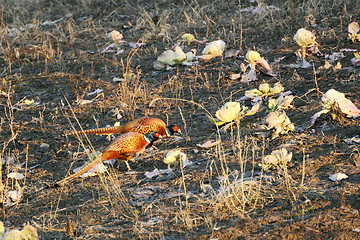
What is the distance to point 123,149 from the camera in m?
3.68

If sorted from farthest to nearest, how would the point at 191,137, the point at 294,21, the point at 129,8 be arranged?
the point at 129,8, the point at 294,21, the point at 191,137

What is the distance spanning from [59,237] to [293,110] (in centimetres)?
203

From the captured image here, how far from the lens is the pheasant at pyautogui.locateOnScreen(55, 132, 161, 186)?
11.9 feet

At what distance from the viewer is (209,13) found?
704 cm

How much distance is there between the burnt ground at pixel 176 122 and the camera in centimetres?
297

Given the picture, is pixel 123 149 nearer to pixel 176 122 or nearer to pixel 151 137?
pixel 151 137

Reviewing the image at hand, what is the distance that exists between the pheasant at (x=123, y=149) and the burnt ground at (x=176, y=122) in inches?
4.4

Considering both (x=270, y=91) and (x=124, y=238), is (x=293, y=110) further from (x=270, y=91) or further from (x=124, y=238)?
(x=124, y=238)

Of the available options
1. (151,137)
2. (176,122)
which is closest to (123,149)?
(151,137)

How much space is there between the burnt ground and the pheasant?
0.37ft

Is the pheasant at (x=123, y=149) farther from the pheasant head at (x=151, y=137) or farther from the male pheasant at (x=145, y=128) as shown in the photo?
the male pheasant at (x=145, y=128)

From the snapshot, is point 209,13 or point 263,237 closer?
point 263,237

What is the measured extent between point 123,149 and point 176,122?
2.98 ft

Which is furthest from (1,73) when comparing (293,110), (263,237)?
(263,237)
